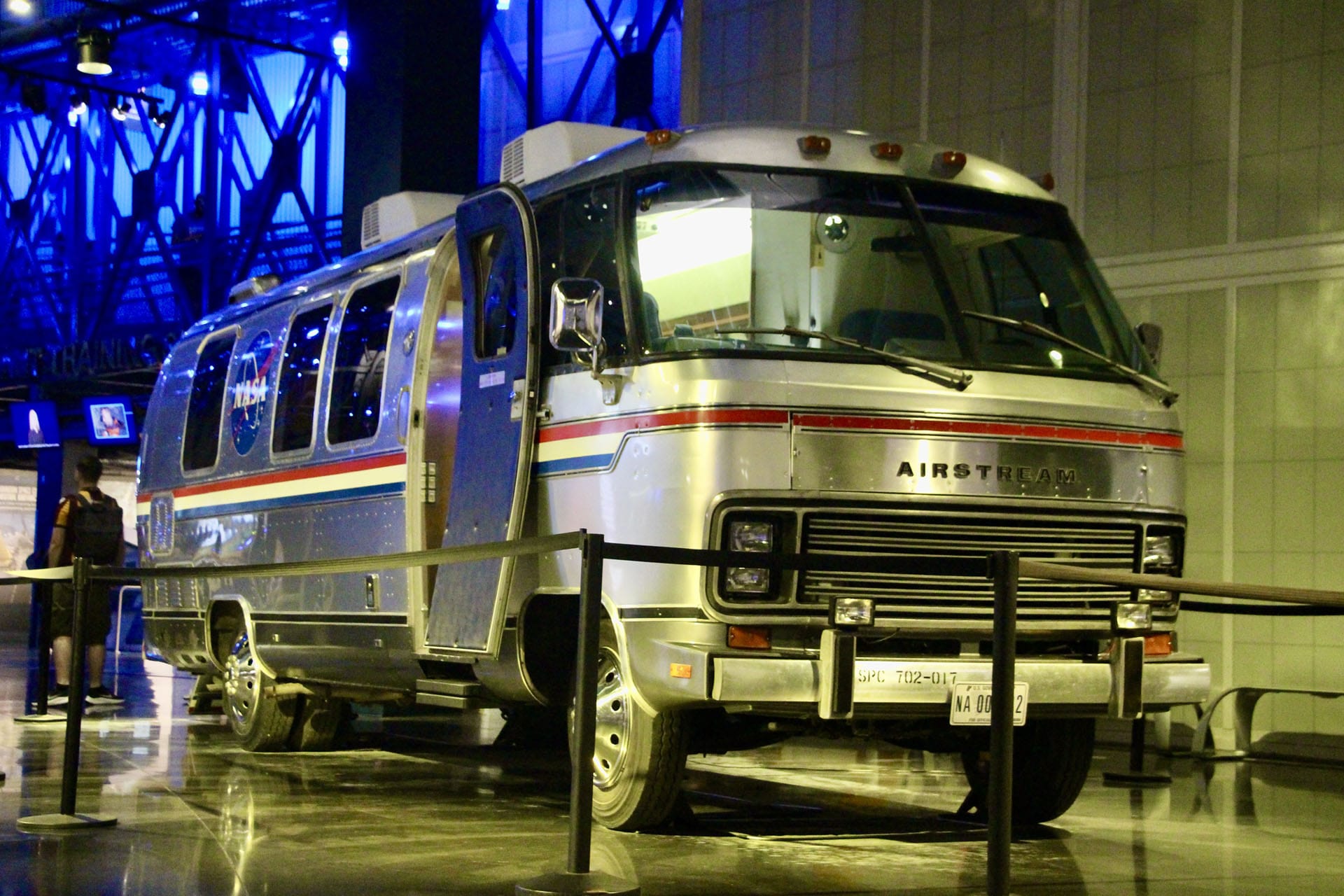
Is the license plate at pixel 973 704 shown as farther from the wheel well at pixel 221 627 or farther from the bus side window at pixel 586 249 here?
the wheel well at pixel 221 627

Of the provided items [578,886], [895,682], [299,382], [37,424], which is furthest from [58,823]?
[37,424]

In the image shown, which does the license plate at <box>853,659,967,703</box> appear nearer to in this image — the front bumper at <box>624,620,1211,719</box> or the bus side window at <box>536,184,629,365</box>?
the front bumper at <box>624,620,1211,719</box>

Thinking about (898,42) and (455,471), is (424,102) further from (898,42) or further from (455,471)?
(455,471)

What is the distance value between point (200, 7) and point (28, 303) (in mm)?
9495

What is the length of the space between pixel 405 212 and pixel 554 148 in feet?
7.03

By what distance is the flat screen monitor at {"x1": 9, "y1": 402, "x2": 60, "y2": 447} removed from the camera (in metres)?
29.5

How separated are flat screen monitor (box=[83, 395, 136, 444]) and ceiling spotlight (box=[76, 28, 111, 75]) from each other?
30.3 ft

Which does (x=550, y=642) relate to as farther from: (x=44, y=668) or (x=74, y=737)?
(x=44, y=668)

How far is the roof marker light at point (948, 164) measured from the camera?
330 inches

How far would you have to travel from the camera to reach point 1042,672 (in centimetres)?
738

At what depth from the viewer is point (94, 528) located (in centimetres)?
1488

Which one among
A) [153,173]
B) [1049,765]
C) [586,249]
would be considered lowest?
[1049,765]

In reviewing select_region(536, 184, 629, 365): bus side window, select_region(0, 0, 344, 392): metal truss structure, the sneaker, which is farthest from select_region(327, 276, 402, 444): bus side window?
select_region(0, 0, 344, 392): metal truss structure

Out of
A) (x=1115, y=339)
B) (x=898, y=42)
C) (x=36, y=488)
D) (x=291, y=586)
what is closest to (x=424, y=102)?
(x=898, y=42)
